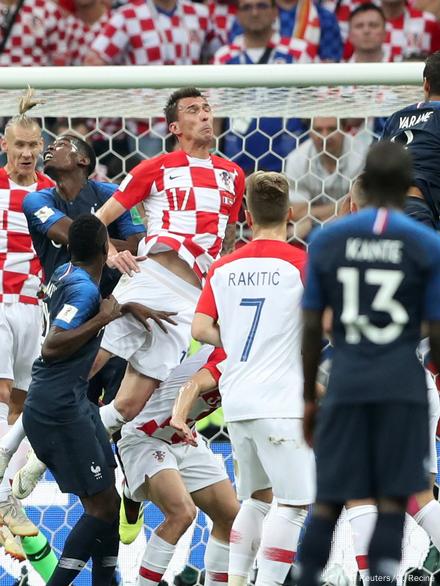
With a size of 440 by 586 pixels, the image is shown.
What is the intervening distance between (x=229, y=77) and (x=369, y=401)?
320cm

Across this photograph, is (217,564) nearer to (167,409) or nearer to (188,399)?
(167,409)

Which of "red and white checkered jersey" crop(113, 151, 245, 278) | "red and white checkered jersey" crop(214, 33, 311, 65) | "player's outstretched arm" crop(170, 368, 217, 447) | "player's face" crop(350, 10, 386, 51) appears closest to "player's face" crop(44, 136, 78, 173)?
"red and white checkered jersey" crop(113, 151, 245, 278)

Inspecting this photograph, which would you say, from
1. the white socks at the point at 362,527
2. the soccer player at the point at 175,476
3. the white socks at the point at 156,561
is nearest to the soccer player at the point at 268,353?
the white socks at the point at 362,527

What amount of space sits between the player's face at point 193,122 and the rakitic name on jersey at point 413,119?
1109 mm

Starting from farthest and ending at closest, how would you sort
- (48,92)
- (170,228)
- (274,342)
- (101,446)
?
(48,92) < (170,228) < (101,446) < (274,342)

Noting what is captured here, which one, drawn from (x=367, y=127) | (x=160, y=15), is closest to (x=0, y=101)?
(x=367, y=127)

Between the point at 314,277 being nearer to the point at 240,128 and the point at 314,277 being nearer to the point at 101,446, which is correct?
the point at 101,446

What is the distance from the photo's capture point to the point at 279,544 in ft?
20.7

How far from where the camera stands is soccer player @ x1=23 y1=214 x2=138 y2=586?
6574 mm

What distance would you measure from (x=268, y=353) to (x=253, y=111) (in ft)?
7.43

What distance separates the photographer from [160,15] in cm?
1130

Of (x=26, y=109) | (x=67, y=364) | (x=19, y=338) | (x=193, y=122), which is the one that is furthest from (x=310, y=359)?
(x=19, y=338)

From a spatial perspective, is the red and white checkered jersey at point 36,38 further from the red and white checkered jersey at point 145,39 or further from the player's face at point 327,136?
the player's face at point 327,136

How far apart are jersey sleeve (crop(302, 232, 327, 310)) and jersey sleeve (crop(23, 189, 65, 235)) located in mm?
2429
